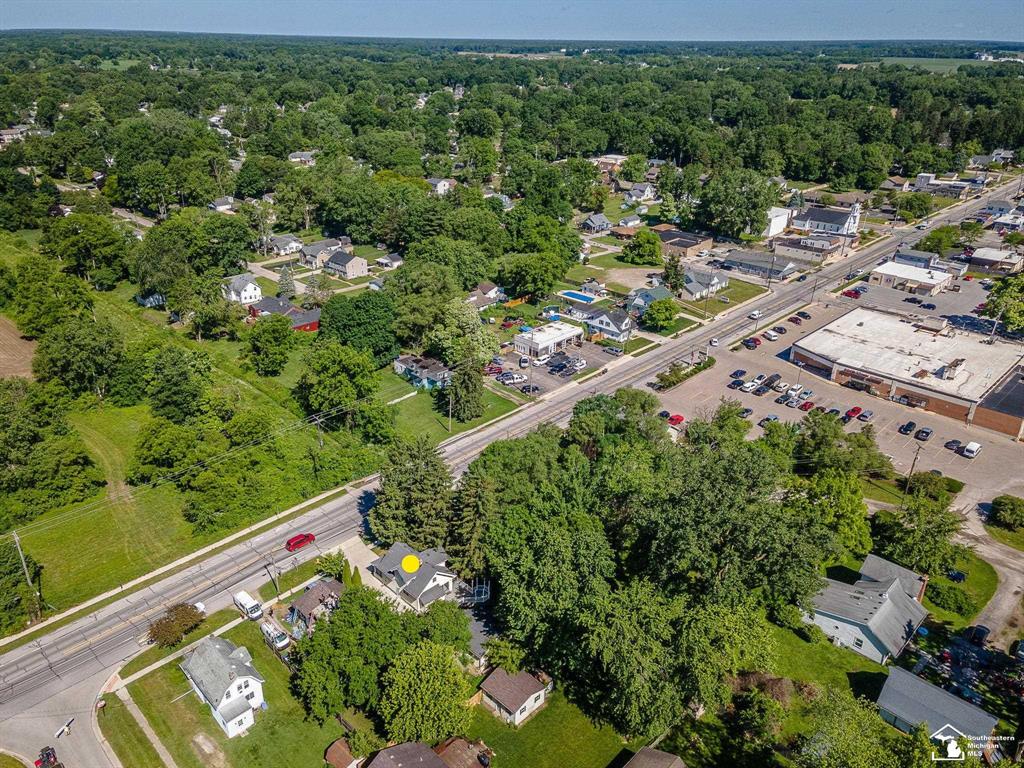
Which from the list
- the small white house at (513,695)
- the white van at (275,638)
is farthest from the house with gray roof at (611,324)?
the white van at (275,638)

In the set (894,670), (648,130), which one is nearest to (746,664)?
(894,670)

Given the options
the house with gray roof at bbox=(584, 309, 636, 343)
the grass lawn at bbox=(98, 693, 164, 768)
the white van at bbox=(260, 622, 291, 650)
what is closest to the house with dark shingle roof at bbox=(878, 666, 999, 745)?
the white van at bbox=(260, 622, 291, 650)

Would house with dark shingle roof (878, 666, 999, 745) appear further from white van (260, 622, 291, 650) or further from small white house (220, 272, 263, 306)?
small white house (220, 272, 263, 306)

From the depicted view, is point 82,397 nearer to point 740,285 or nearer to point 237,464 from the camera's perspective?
point 237,464

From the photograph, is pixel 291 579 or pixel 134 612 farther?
pixel 291 579

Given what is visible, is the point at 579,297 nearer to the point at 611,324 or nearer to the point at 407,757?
the point at 611,324

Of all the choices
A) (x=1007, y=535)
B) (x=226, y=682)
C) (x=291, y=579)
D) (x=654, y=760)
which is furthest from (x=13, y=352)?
(x=1007, y=535)

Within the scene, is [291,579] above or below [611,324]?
below
